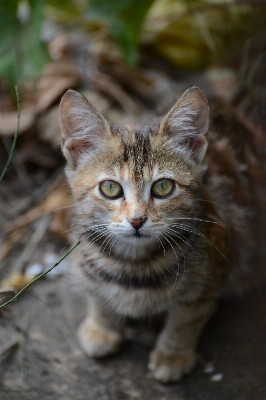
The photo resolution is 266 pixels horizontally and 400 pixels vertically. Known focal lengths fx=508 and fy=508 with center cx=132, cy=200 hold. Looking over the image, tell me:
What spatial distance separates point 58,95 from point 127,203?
1906mm

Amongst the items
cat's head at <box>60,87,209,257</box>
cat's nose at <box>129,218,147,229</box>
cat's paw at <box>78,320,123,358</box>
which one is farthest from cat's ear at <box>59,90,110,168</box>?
cat's paw at <box>78,320,123,358</box>

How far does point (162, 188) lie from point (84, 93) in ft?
6.22

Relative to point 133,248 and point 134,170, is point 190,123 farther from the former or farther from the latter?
point 133,248

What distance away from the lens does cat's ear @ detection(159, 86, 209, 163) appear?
77.1 inches

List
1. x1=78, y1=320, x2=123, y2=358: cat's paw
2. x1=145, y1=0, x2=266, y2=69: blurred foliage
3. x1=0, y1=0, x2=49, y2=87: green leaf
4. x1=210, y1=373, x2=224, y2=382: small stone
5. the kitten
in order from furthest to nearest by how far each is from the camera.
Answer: x1=145, y1=0, x2=266, y2=69: blurred foliage < x1=0, y1=0, x2=49, y2=87: green leaf < x1=78, y1=320, x2=123, y2=358: cat's paw < x1=210, y1=373, x2=224, y2=382: small stone < the kitten

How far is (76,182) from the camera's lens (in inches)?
83.0

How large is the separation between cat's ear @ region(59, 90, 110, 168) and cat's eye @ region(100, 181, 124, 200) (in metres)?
0.19

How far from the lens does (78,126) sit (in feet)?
6.75

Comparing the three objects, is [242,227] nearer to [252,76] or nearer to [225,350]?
[225,350]

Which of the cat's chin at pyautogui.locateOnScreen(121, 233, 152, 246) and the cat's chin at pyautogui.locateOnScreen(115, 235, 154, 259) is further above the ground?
the cat's chin at pyautogui.locateOnScreen(121, 233, 152, 246)

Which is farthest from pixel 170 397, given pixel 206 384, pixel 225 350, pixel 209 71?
pixel 209 71

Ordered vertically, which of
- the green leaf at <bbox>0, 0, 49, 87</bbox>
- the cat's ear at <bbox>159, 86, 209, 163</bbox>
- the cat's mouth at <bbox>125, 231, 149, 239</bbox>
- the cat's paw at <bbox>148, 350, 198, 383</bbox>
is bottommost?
the cat's paw at <bbox>148, 350, 198, 383</bbox>

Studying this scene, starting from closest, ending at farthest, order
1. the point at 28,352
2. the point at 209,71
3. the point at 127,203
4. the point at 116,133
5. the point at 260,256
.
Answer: the point at 127,203 → the point at 116,133 → the point at 28,352 → the point at 260,256 → the point at 209,71

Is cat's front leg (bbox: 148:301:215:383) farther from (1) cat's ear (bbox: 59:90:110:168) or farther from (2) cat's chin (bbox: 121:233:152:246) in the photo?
(1) cat's ear (bbox: 59:90:110:168)
